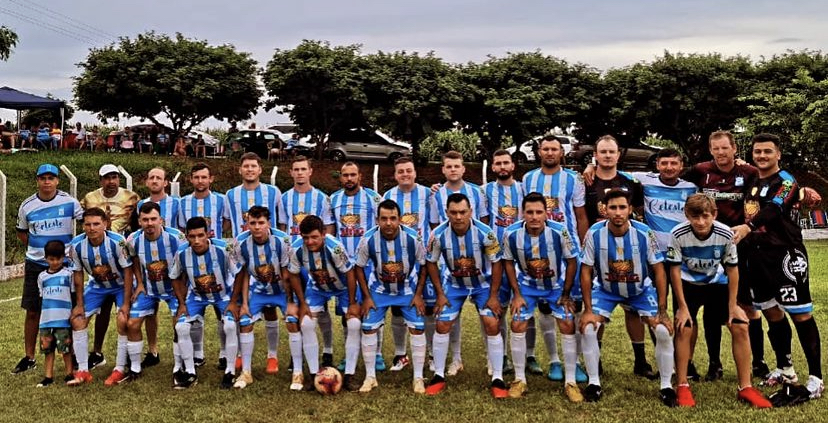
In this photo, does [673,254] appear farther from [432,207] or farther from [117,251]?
[117,251]

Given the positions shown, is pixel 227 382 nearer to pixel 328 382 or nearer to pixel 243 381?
pixel 243 381

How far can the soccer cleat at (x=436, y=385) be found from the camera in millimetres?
5527

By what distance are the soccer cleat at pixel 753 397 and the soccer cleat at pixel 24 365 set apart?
6.08 metres

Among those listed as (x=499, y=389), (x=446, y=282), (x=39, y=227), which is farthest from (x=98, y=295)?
(x=499, y=389)

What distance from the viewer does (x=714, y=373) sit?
573 cm

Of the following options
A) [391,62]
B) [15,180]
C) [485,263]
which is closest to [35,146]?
[15,180]

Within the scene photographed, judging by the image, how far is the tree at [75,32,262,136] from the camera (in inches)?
861

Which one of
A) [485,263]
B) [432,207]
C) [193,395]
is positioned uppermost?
[432,207]

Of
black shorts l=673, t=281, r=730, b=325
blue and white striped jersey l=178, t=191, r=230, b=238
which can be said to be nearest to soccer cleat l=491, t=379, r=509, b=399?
A: black shorts l=673, t=281, r=730, b=325

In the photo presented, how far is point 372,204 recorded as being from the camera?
6785 millimetres

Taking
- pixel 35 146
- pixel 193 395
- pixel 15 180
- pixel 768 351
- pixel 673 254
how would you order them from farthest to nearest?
pixel 35 146
pixel 15 180
pixel 768 351
pixel 193 395
pixel 673 254

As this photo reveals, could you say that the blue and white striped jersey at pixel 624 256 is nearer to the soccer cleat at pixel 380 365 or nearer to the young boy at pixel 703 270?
the young boy at pixel 703 270

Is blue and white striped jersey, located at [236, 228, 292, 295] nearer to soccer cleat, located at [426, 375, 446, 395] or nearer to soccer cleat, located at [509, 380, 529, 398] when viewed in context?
soccer cleat, located at [426, 375, 446, 395]

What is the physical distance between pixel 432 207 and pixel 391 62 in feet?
55.7
